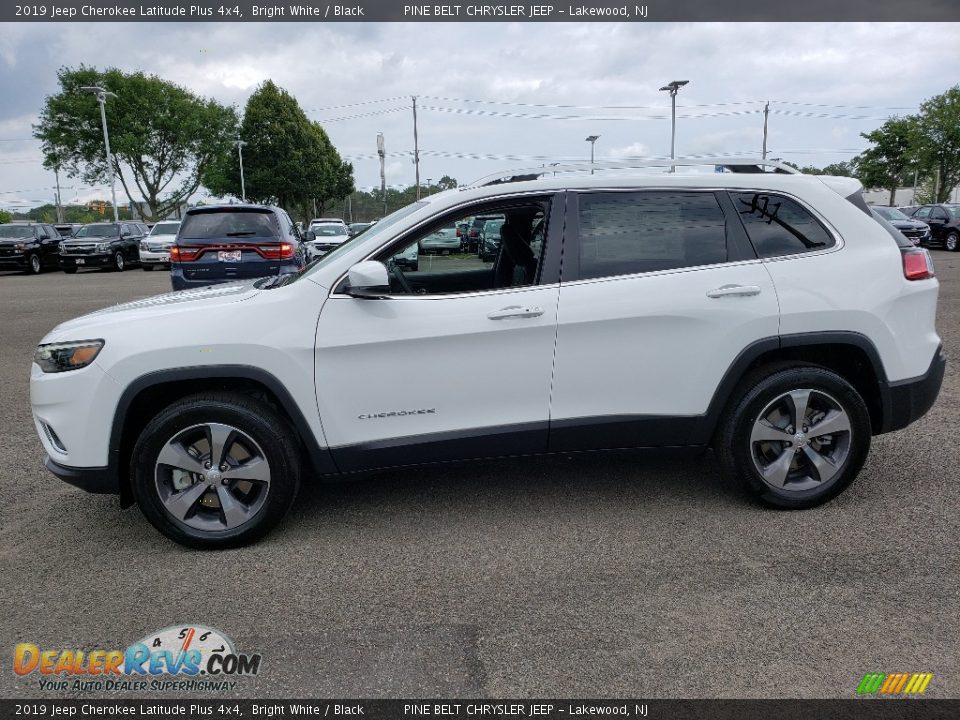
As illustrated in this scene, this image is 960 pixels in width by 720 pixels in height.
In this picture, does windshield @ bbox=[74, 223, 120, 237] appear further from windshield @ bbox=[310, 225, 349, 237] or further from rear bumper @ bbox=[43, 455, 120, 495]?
rear bumper @ bbox=[43, 455, 120, 495]

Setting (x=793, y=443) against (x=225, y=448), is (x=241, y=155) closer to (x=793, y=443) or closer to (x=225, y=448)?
(x=225, y=448)

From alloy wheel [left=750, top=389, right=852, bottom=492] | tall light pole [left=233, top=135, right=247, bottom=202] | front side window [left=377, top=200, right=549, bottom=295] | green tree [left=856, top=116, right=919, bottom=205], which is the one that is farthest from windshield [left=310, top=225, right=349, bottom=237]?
green tree [left=856, top=116, right=919, bottom=205]

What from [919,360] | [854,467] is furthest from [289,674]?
[919,360]

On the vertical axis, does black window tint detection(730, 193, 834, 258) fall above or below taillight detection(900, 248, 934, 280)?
above

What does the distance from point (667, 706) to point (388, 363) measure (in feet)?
6.30

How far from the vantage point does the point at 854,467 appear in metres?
3.96

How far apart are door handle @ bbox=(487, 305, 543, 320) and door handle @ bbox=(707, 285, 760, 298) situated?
2.94 ft

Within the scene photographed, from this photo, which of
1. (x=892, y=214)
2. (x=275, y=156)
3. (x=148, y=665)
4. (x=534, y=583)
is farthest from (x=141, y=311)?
(x=275, y=156)

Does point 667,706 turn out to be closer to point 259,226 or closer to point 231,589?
point 231,589

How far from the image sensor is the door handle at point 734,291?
12.4ft

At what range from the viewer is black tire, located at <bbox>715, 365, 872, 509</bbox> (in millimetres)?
3848

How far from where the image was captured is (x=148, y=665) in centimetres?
277

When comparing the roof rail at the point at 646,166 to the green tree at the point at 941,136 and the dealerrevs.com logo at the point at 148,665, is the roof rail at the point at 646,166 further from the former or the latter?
the green tree at the point at 941,136

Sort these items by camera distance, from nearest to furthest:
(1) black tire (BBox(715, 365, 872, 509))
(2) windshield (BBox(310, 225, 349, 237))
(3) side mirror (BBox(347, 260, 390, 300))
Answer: (3) side mirror (BBox(347, 260, 390, 300)) → (1) black tire (BBox(715, 365, 872, 509)) → (2) windshield (BBox(310, 225, 349, 237))
